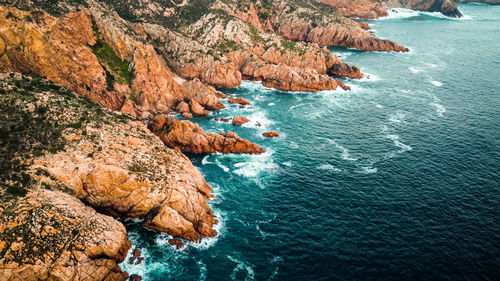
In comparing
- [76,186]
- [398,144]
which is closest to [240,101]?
[398,144]

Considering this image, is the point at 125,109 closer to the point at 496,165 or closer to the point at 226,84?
the point at 226,84

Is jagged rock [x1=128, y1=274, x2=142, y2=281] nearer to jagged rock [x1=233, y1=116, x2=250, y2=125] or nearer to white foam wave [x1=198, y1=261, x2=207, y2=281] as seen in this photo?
white foam wave [x1=198, y1=261, x2=207, y2=281]

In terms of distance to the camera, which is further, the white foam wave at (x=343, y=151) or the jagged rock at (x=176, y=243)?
the white foam wave at (x=343, y=151)

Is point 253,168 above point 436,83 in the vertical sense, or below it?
below

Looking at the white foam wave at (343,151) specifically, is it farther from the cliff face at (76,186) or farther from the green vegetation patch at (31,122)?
the green vegetation patch at (31,122)

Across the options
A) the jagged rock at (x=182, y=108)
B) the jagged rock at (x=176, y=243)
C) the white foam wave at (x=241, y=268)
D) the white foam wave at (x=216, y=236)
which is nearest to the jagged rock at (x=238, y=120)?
the jagged rock at (x=182, y=108)

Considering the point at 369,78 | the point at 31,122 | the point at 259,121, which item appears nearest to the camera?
the point at 31,122

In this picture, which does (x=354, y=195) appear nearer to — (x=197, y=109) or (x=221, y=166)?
(x=221, y=166)
